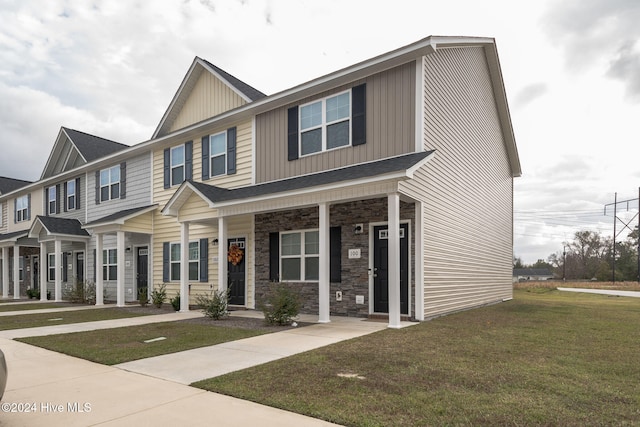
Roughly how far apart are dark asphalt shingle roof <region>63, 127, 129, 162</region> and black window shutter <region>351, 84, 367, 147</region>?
14.0 metres

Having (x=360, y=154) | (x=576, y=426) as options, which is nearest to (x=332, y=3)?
(x=360, y=154)

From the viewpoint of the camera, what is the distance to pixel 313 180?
10234mm

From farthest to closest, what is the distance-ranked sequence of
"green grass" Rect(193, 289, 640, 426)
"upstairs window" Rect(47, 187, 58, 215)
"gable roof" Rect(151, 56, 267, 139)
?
"upstairs window" Rect(47, 187, 58, 215) < "gable roof" Rect(151, 56, 267, 139) < "green grass" Rect(193, 289, 640, 426)

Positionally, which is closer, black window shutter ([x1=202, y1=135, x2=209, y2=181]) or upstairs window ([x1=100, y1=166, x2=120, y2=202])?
black window shutter ([x1=202, y1=135, x2=209, y2=181])

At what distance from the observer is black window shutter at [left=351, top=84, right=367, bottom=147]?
10406 mm

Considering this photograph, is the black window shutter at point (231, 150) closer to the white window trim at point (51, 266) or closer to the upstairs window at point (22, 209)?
the white window trim at point (51, 266)

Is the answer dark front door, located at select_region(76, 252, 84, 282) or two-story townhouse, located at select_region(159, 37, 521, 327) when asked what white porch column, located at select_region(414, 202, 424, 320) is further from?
dark front door, located at select_region(76, 252, 84, 282)

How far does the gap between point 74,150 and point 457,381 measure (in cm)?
2179

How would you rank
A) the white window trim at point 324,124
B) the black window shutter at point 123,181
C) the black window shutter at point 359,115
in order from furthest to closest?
the black window shutter at point 123,181 → the white window trim at point 324,124 → the black window shutter at point 359,115

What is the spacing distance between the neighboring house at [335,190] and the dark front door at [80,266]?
223 centimetres

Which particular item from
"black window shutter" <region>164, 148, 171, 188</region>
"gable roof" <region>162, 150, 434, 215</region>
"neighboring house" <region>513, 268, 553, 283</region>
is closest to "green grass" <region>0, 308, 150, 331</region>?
"gable roof" <region>162, 150, 434, 215</region>

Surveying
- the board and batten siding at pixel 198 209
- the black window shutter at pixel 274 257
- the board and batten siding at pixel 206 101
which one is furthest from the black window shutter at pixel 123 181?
the black window shutter at pixel 274 257

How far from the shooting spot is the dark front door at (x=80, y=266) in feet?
64.6

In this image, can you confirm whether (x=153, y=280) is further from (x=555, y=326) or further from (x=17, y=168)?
(x=17, y=168)
